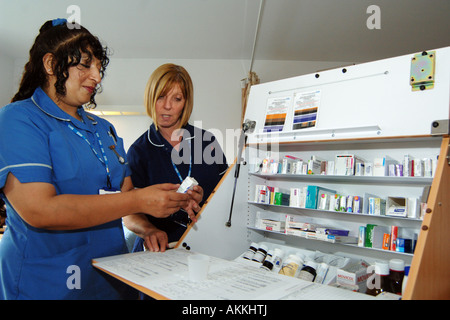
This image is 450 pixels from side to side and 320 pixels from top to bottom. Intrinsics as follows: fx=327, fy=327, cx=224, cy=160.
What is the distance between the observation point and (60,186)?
1093mm

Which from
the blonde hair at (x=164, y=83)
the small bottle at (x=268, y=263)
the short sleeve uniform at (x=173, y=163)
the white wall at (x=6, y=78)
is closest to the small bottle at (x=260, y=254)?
the small bottle at (x=268, y=263)

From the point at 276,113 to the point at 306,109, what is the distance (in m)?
0.16

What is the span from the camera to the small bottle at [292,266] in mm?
1386

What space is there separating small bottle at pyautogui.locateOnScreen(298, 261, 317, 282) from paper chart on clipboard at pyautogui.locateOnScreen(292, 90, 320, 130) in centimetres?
61

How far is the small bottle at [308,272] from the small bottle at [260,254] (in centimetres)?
22

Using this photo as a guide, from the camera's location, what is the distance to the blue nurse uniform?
98cm

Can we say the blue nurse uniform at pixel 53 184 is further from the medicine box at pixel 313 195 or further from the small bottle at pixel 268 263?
the medicine box at pixel 313 195

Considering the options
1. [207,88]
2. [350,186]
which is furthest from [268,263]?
[207,88]

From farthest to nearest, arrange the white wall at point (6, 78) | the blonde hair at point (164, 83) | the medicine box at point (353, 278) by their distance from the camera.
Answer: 1. the white wall at point (6, 78)
2. the blonde hair at point (164, 83)
3. the medicine box at point (353, 278)

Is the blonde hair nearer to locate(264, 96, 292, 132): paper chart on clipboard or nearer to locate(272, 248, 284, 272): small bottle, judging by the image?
locate(264, 96, 292, 132): paper chart on clipboard

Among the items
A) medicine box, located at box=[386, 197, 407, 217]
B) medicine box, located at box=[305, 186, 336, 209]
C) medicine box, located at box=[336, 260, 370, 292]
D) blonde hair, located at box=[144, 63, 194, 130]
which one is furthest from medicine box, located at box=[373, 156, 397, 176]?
blonde hair, located at box=[144, 63, 194, 130]
